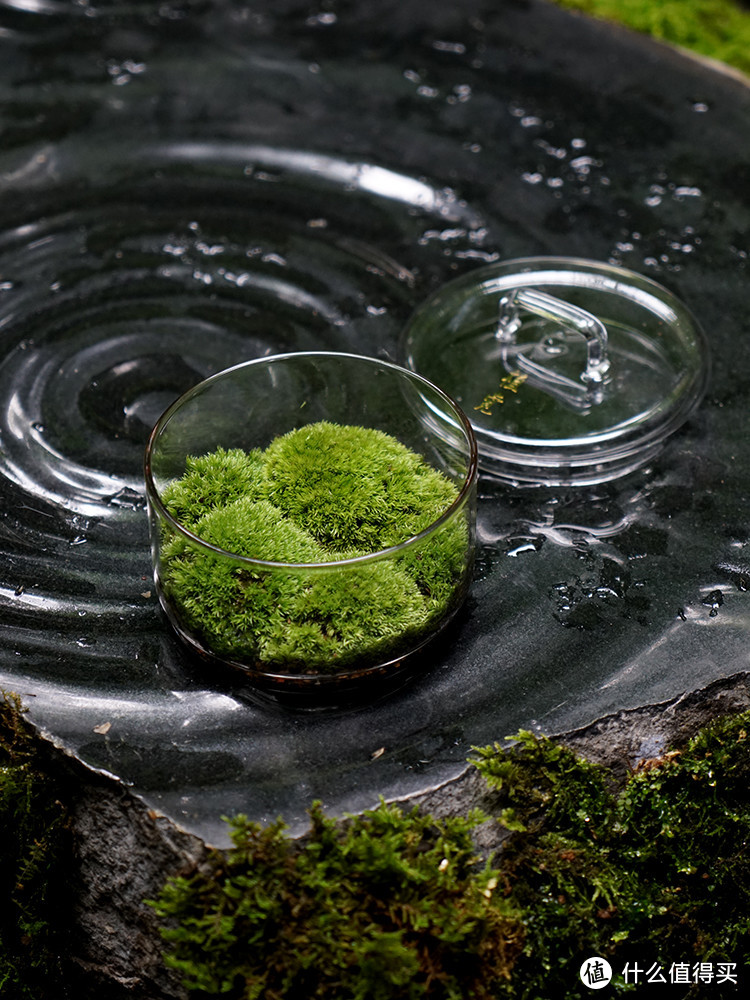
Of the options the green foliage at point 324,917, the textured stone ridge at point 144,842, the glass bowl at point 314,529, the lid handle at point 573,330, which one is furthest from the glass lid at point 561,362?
the green foliage at point 324,917

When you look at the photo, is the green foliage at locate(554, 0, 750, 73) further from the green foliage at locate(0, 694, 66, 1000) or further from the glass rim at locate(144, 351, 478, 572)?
the green foliage at locate(0, 694, 66, 1000)

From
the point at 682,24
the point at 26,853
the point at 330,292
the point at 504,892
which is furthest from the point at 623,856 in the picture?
the point at 682,24

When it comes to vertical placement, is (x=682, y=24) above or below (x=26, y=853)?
above

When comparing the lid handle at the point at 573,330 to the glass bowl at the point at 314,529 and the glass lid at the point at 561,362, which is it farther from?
the glass bowl at the point at 314,529

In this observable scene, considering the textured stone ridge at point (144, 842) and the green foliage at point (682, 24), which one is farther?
the green foliage at point (682, 24)

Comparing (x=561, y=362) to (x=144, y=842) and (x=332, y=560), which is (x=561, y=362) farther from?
(x=144, y=842)

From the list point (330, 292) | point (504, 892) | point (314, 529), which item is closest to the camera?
point (504, 892)
